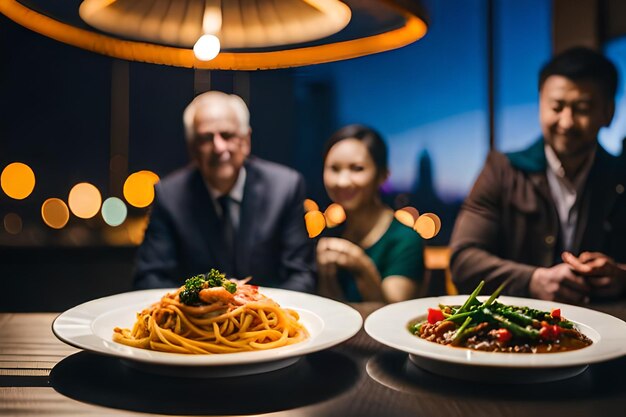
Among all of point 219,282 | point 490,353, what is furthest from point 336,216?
point 490,353

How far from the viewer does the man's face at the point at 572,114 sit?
263 centimetres

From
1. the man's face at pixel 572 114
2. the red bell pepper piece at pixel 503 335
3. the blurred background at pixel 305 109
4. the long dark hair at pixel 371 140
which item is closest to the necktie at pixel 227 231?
the blurred background at pixel 305 109

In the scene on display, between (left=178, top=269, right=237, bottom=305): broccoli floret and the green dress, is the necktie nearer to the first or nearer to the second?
the green dress

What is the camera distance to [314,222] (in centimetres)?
274

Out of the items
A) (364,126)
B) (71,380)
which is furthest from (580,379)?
(364,126)

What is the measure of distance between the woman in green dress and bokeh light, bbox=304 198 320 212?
8 centimetres

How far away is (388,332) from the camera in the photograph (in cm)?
128

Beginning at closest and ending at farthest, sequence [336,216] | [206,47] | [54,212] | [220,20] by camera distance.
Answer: [220,20], [206,47], [336,216], [54,212]

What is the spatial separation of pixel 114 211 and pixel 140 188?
0.16 m

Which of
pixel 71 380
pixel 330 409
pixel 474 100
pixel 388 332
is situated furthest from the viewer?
pixel 474 100

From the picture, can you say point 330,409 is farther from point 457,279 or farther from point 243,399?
point 457,279

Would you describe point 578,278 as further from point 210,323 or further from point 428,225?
point 210,323

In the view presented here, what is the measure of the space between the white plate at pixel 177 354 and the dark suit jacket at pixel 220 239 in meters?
0.89

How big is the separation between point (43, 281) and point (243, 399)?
2.40 m
